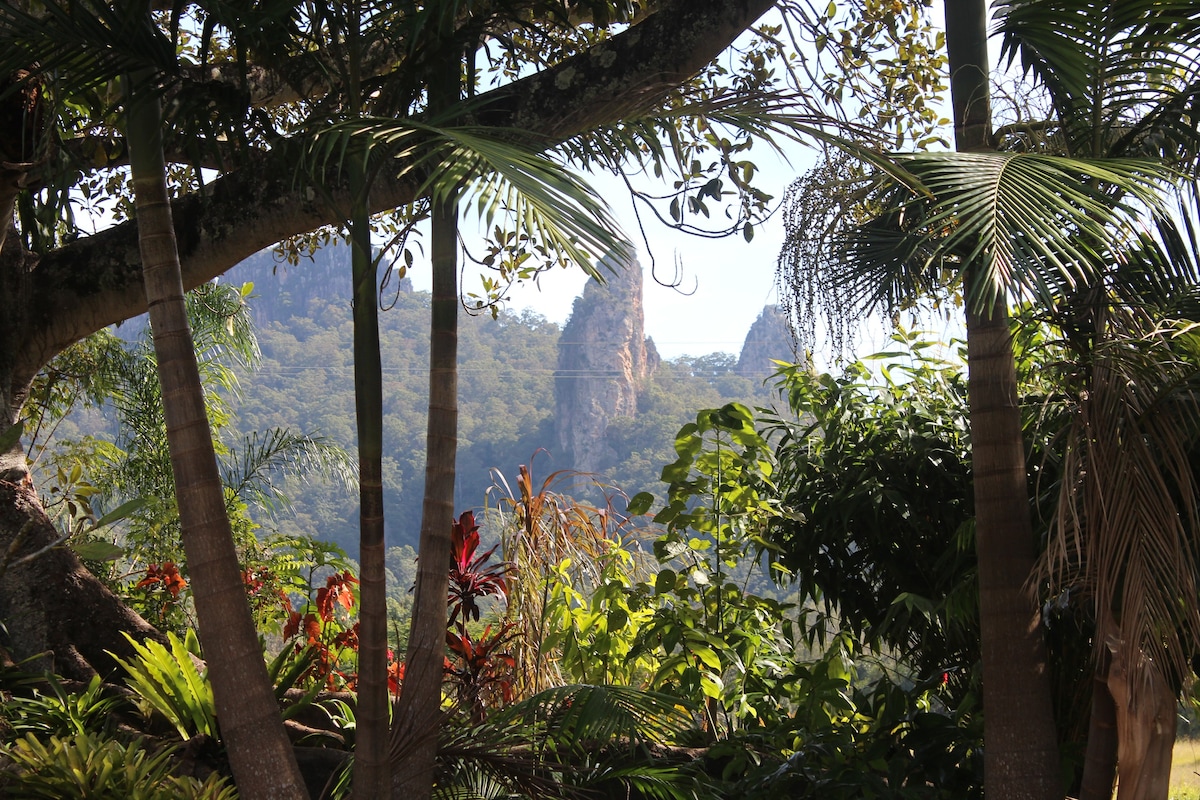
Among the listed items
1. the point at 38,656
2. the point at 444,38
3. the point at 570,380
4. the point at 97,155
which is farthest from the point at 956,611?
A: the point at 570,380

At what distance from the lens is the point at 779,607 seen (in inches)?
130

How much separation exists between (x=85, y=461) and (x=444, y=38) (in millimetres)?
Answer: 4244

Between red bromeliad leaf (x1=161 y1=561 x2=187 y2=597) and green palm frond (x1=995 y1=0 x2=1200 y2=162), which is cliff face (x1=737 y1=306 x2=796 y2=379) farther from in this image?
green palm frond (x1=995 y1=0 x2=1200 y2=162)

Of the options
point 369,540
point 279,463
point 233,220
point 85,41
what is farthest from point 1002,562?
point 279,463

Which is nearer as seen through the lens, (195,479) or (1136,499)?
(1136,499)

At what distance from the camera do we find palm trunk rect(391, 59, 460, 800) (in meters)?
2.21

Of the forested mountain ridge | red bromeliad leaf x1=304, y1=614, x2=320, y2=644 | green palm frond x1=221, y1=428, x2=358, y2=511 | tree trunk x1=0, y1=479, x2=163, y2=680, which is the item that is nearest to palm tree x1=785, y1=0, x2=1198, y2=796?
red bromeliad leaf x1=304, y1=614, x2=320, y2=644

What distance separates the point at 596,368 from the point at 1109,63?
48.5 m

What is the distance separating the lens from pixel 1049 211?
1.75 meters

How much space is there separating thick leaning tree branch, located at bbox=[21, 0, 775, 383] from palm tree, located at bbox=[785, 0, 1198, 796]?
800mm

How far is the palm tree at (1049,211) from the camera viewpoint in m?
1.87

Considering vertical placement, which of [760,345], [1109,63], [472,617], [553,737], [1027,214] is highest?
[760,345]

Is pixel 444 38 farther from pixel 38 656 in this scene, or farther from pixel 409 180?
pixel 38 656

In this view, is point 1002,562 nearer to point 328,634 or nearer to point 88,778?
point 88,778
